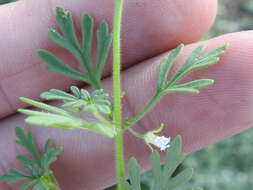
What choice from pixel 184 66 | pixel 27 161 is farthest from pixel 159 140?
pixel 27 161

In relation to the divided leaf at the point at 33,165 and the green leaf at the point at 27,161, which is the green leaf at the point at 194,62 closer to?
the divided leaf at the point at 33,165

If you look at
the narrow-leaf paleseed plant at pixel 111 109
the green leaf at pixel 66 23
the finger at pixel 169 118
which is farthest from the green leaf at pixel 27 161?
the green leaf at pixel 66 23

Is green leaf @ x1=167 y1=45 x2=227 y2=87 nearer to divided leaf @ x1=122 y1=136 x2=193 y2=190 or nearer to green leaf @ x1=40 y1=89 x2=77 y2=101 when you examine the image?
divided leaf @ x1=122 y1=136 x2=193 y2=190

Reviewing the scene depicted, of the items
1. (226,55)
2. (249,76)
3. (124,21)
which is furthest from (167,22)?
(249,76)

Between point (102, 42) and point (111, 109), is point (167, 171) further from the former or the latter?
point (102, 42)

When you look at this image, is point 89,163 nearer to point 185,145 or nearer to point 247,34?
point 185,145

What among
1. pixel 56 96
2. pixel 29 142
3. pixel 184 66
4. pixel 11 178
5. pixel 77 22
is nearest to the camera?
pixel 56 96
